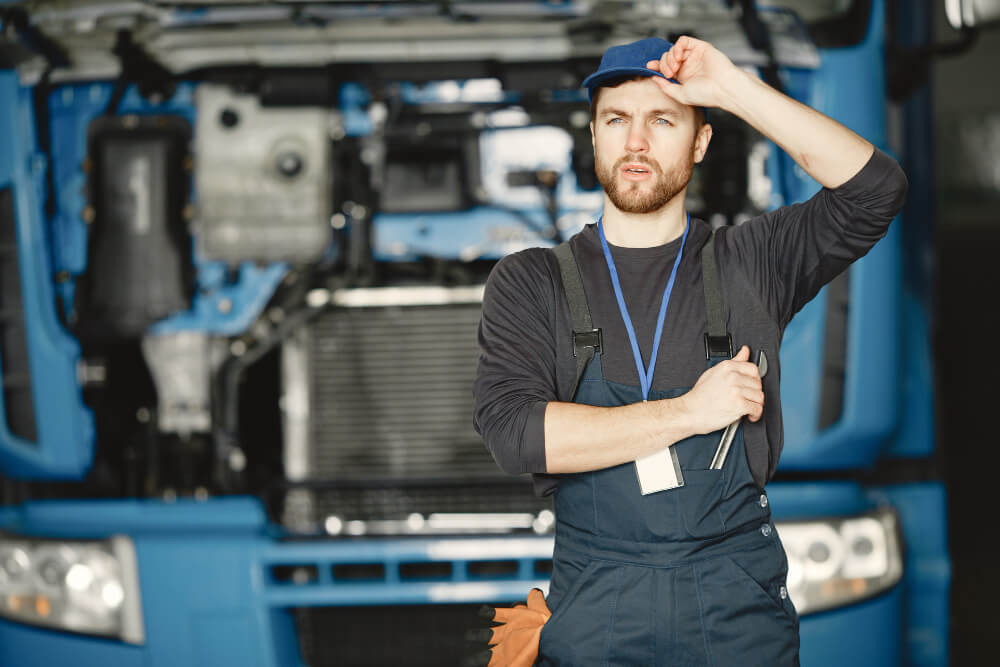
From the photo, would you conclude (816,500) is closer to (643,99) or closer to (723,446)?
(723,446)

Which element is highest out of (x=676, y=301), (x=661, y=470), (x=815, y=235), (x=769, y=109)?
(x=769, y=109)

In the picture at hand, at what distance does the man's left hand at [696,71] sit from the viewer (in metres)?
Answer: 1.54

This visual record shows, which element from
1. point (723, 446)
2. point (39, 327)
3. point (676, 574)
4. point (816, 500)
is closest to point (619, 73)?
point (723, 446)

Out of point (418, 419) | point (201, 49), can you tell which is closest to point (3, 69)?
point (201, 49)

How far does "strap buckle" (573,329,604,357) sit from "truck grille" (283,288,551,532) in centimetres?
115

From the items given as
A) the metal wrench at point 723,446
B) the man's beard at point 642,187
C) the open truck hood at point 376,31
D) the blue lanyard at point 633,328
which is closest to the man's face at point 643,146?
the man's beard at point 642,187

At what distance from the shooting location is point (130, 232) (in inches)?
110

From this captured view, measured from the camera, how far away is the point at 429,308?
9.07 feet

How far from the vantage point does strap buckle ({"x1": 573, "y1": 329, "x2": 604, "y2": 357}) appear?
160 cm

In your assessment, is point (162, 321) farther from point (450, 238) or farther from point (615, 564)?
Answer: point (615, 564)

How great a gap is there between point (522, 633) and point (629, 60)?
1.01 m

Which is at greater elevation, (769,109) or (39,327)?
(769,109)

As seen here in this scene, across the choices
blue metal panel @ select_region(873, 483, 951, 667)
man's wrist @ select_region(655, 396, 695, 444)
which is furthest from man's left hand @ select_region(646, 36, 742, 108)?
blue metal panel @ select_region(873, 483, 951, 667)

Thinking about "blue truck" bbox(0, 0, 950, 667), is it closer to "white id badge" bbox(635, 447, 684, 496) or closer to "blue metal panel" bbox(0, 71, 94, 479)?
"blue metal panel" bbox(0, 71, 94, 479)
